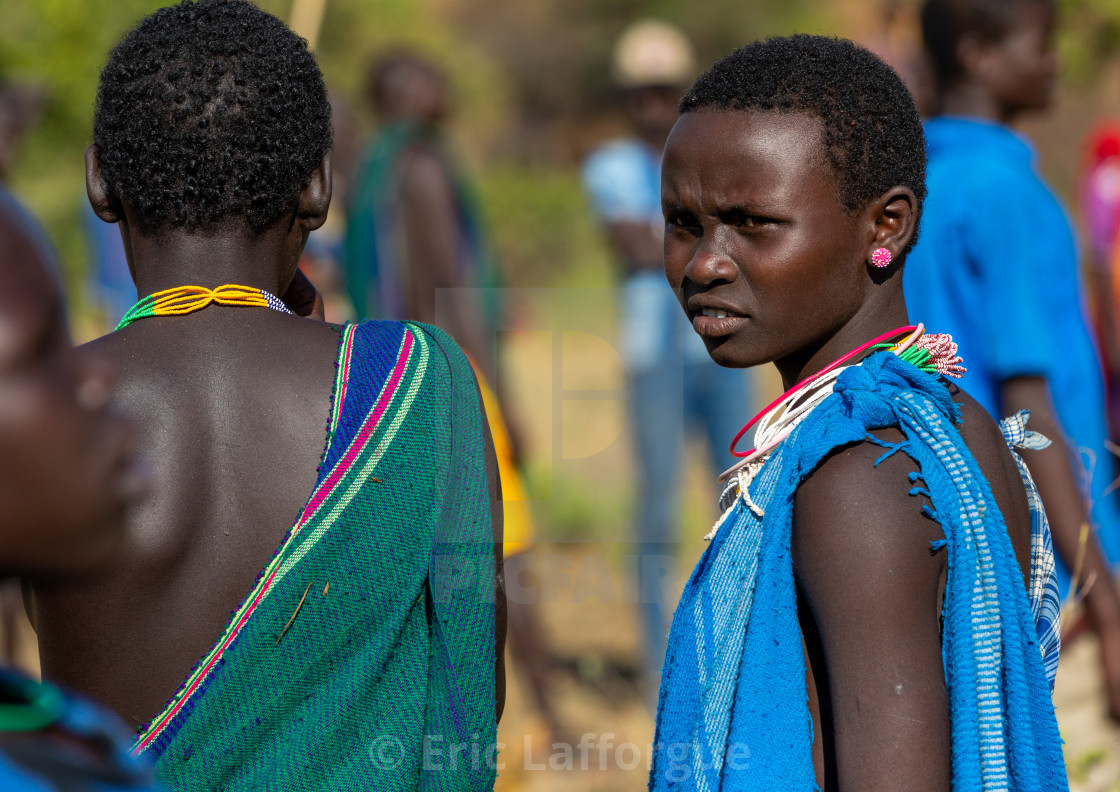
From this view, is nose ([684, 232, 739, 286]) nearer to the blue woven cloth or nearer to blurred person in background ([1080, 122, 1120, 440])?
the blue woven cloth

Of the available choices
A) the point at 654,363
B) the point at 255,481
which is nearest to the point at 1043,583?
the point at 255,481

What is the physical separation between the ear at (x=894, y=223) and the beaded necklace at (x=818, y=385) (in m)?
0.12

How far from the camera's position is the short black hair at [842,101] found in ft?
5.09

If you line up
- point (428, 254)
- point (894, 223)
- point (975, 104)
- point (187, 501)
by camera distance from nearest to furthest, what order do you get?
1. point (187, 501)
2. point (894, 223)
3. point (975, 104)
4. point (428, 254)

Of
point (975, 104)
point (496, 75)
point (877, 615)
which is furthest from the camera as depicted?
point (496, 75)

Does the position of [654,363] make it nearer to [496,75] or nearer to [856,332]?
[856,332]

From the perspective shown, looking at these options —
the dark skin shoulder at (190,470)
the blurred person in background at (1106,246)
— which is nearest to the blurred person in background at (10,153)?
the dark skin shoulder at (190,470)

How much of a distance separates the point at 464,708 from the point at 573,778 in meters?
2.39

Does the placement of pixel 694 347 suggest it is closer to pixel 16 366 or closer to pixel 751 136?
pixel 751 136

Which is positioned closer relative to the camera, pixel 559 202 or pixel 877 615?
pixel 877 615

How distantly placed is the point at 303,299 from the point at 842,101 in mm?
889

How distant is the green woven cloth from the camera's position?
1.57 m

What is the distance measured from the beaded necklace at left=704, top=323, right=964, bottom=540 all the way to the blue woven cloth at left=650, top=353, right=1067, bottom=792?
4cm

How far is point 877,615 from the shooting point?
4.43ft
